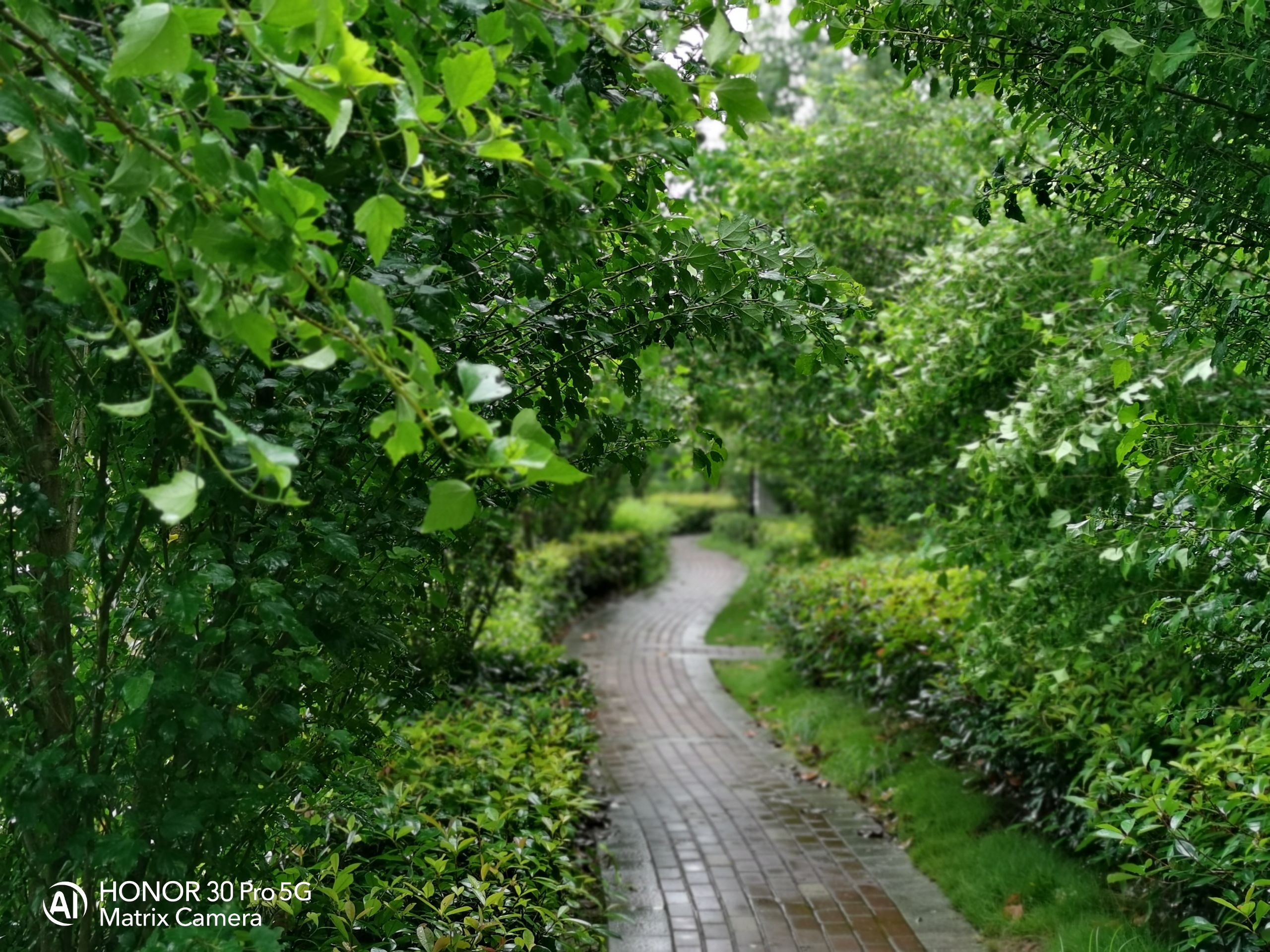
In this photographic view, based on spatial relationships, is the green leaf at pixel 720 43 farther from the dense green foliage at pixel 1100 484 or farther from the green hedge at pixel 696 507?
the green hedge at pixel 696 507

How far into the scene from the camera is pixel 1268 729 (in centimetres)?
365

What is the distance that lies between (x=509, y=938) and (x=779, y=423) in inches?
288

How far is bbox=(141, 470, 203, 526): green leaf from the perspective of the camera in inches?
51.8

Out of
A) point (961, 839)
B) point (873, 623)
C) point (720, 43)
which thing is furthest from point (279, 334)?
point (873, 623)

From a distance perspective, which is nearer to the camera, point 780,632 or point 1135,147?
point 1135,147

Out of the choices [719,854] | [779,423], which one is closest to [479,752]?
[719,854]

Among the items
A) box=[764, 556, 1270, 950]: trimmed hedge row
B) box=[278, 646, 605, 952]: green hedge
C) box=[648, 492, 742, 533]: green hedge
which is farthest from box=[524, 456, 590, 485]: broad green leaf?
box=[648, 492, 742, 533]: green hedge

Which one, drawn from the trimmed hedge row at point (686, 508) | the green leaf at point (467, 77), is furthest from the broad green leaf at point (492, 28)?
the trimmed hedge row at point (686, 508)

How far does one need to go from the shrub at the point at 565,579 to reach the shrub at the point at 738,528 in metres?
4.57

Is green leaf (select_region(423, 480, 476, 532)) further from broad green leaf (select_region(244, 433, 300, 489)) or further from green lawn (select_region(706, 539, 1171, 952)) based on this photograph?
green lawn (select_region(706, 539, 1171, 952))

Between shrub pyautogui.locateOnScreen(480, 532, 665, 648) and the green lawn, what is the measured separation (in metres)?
2.54

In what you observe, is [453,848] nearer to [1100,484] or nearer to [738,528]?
[1100,484]

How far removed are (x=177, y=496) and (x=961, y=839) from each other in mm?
5153

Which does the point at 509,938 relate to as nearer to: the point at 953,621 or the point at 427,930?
the point at 427,930
